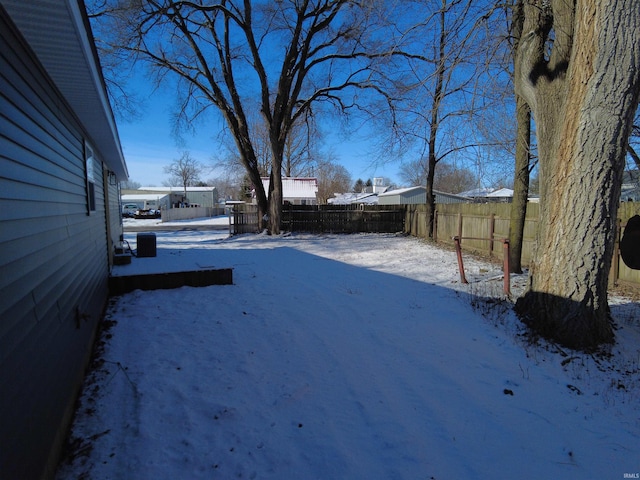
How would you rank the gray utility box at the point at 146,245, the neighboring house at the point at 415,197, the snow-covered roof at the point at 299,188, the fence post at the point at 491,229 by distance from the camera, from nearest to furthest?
the gray utility box at the point at 146,245 < the fence post at the point at 491,229 < the snow-covered roof at the point at 299,188 < the neighboring house at the point at 415,197

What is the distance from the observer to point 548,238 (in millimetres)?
4105

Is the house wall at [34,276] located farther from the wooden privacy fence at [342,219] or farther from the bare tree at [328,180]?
the bare tree at [328,180]

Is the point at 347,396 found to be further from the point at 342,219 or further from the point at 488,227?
the point at 342,219

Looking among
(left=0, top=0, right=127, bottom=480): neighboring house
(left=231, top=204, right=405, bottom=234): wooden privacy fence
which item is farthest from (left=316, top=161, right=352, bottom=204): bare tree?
(left=0, top=0, right=127, bottom=480): neighboring house

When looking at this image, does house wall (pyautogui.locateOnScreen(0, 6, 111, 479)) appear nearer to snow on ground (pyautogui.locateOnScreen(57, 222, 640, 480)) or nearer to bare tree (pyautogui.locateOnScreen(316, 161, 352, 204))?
snow on ground (pyautogui.locateOnScreen(57, 222, 640, 480))

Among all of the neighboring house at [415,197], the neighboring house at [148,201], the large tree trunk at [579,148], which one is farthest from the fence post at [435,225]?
the neighboring house at [148,201]

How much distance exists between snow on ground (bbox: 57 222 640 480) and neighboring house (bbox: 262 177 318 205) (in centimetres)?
2094

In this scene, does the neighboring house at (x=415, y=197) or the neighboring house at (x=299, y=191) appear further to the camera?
the neighboring house at (x=415, y=197)

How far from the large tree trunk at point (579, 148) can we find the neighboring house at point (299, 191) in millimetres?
21774

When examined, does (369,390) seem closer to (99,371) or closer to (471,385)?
(471,385)

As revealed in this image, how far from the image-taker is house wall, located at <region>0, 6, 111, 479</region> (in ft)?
5.59

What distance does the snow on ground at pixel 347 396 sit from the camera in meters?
2.23

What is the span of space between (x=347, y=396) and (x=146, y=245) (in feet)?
24.7

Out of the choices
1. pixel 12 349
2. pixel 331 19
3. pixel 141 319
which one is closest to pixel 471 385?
pixel 12 349
